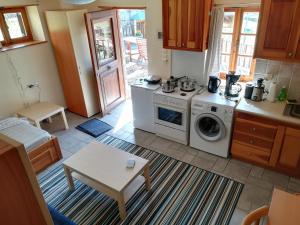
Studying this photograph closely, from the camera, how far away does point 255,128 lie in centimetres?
292

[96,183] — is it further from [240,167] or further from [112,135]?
[240,167]

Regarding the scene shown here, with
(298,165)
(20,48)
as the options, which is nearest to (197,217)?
(298,165)

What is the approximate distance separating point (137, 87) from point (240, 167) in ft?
6.27

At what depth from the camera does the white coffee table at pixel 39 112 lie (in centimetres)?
374

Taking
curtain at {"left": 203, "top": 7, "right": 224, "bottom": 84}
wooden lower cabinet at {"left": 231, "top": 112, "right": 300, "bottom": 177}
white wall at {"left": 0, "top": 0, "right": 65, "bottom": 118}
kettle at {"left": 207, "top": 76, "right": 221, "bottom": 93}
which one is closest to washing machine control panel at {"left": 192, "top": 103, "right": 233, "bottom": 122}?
wooden lower cabinet at {"left": 231, "top": 112, "right": 300, "bottom": 177}

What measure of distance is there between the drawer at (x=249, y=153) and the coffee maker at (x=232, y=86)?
Result: 0.67 metres

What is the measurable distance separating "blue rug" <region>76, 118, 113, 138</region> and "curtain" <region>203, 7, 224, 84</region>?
1.91 meters

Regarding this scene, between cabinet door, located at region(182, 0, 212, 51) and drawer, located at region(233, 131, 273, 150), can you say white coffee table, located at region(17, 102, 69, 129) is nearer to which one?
cabinet door, located at region(182, 0, 212, 51)

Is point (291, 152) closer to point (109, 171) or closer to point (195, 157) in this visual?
point (195, 157)

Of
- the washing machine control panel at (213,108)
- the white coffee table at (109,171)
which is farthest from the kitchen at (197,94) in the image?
the white coffee table at (109,171)

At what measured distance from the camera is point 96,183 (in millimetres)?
2650

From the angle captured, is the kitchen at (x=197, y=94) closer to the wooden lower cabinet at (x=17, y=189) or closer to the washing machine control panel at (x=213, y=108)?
the washing machine control panel at (x=213, y=108)

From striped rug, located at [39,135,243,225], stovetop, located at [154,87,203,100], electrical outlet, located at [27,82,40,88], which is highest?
electrical outlet, located at [27,82,40,88]

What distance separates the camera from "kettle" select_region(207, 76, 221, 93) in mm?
3327
